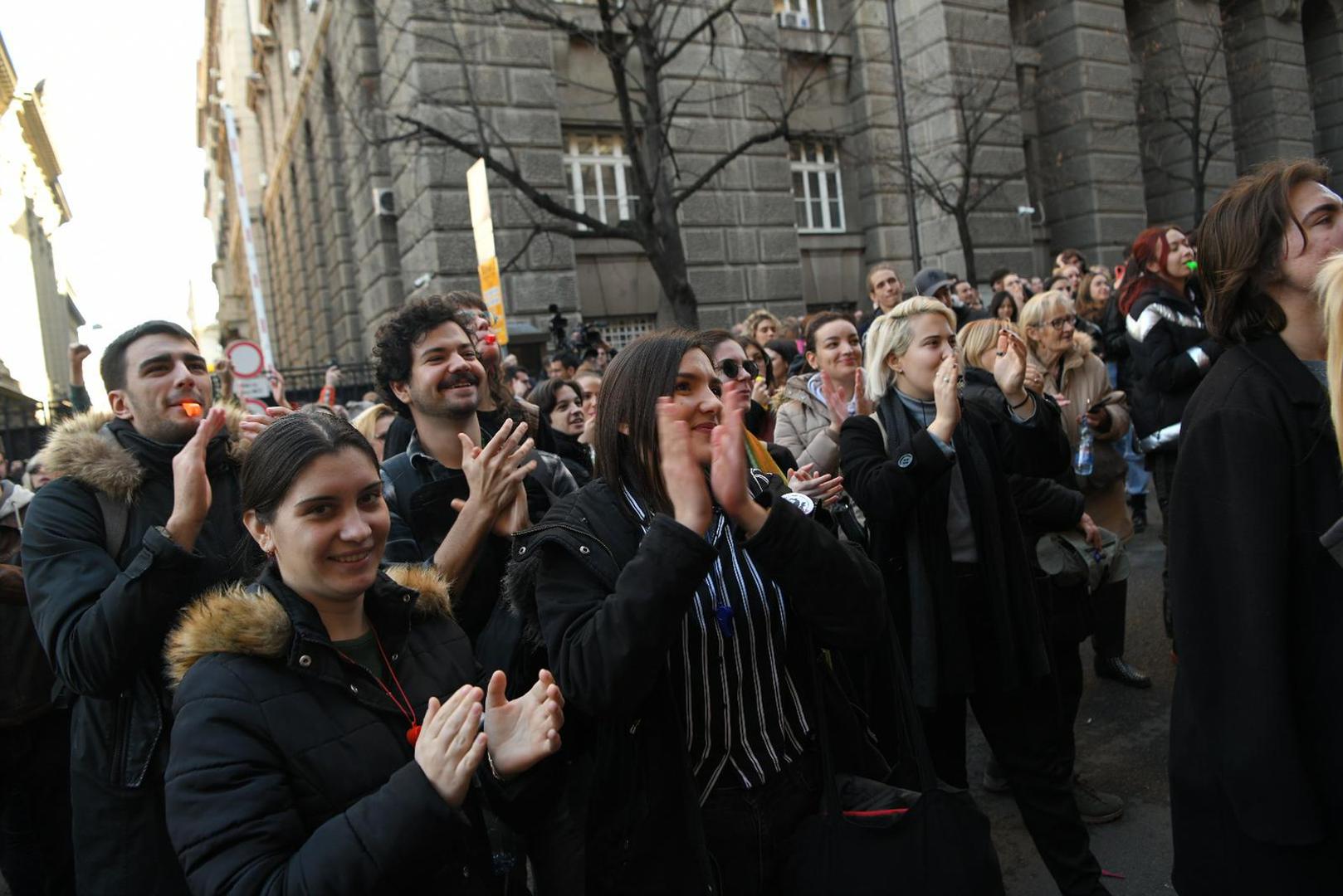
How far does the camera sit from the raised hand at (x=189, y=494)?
270 centimetres

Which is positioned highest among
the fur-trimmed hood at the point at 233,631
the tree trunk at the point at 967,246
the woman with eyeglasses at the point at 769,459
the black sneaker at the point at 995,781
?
the tree trunk at the point at 967,246

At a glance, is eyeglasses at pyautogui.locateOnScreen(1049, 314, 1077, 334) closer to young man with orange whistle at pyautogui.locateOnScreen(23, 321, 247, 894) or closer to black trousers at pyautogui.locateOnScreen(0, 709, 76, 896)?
young man with orange whistle at pyautogui.locateOnScreen(23, 321, 247, 894)

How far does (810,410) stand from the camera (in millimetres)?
5027

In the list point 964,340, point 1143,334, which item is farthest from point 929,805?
point 1143,334

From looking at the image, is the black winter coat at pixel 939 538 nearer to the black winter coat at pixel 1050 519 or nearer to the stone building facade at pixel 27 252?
the black winter coat at pixel 1050 519

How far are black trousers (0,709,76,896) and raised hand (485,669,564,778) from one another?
8.62 ft

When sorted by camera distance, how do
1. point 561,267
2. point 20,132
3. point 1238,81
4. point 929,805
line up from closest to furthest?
point 929,805 < point 561,267 < point 1238,81 < point 20,132

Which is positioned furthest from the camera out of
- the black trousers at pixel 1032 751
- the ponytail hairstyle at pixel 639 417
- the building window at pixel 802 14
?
the building window at pixel 802 14

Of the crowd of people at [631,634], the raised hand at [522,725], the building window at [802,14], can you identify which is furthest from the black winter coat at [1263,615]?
the building window at [802,14]

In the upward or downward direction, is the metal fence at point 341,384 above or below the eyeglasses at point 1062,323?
above

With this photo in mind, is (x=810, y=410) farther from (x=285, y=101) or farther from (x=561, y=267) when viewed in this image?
(x=285, y=101)

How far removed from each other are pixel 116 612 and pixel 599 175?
605 inches

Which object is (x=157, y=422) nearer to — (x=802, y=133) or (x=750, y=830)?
(x=750, y=830)

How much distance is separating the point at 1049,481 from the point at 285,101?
28.6 meters
